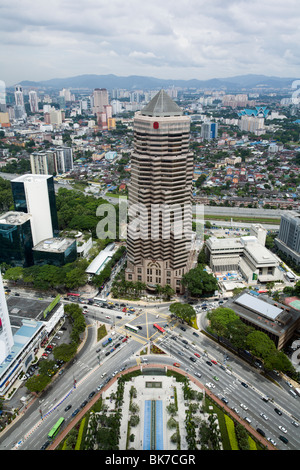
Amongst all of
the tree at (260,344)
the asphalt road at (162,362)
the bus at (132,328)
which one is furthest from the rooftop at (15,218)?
the tree at (260,344)

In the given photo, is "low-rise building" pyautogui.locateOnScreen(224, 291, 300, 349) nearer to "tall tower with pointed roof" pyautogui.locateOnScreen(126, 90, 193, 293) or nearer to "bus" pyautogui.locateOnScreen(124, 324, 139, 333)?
"tall tower with pointed roof" pyautogui.locateOnScreen(126, 90, 193, 293)

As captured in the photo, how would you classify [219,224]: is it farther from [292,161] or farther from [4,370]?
[292,161]

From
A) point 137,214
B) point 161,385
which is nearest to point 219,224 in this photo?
point 137,214

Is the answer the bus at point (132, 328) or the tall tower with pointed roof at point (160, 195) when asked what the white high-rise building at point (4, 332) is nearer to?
the bus at point (132, 328)

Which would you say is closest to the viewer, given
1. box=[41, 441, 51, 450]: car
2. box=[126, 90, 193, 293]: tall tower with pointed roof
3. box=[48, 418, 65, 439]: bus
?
box=[41, 441, 51, 450]: car

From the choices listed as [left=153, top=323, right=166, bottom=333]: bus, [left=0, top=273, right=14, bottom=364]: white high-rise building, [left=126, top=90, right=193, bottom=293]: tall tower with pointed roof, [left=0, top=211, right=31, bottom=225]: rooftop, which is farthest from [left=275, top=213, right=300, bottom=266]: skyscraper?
[left=0, top=273, right=14, bottom=364]: white high-rise building

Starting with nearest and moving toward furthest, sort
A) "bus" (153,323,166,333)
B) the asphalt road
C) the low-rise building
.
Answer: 1. the asphalt road
2. the low-rise building
3. "bus" (153,323,166,333)
